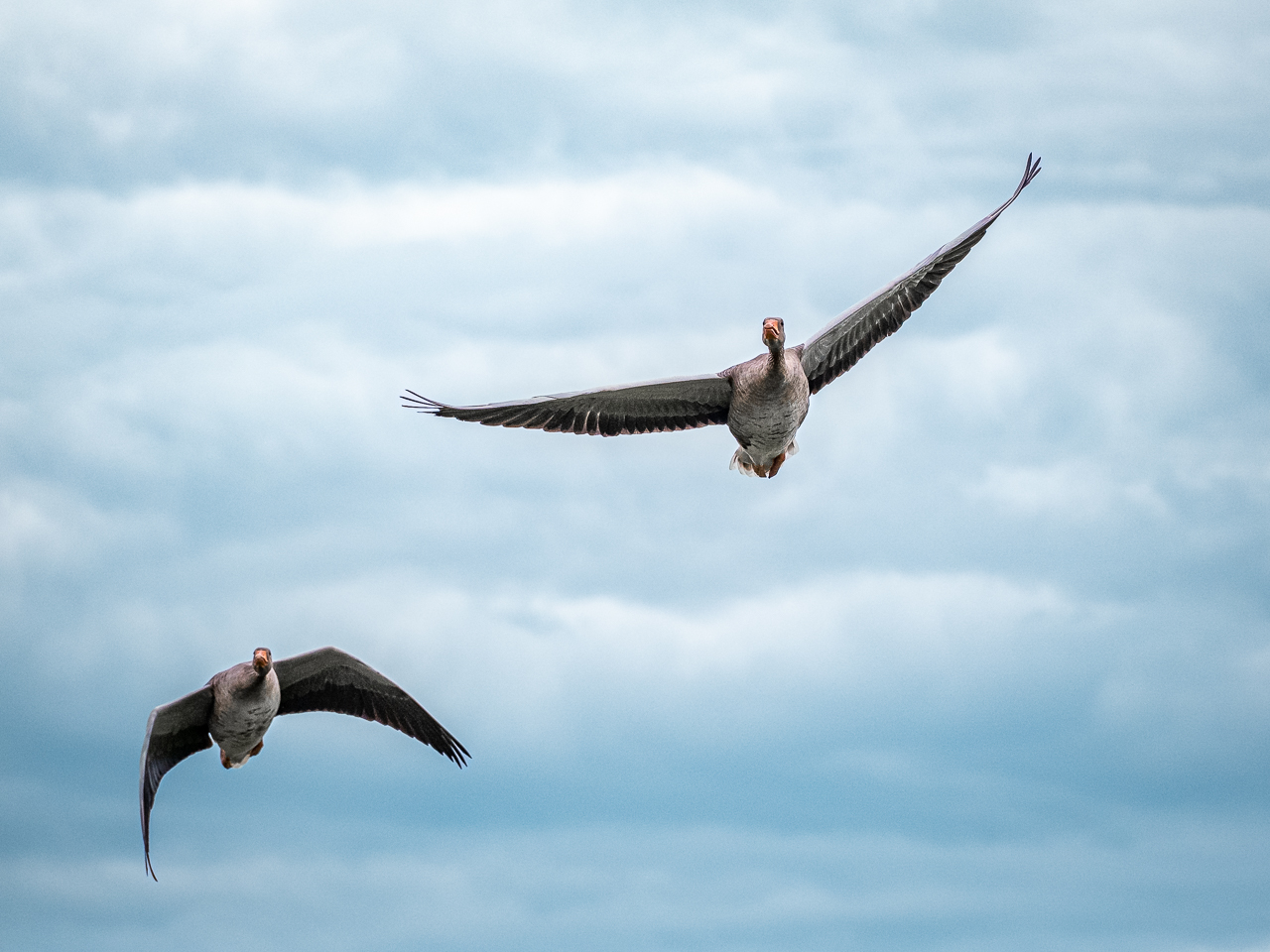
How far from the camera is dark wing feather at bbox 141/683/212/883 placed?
74.1 ft

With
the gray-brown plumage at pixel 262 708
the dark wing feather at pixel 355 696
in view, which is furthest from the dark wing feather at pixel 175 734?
the dark wing feather at pixel 355 696

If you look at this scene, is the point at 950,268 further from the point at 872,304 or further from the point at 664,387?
the point at 664,387

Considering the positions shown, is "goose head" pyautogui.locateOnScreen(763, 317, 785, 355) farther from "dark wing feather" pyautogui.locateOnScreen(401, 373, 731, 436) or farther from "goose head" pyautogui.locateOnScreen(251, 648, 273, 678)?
"goose head" pyautogui.locateOnScreen(251, 648, 273, 678)

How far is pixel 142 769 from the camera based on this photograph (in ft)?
72.3

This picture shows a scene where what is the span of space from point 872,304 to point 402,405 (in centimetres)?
730

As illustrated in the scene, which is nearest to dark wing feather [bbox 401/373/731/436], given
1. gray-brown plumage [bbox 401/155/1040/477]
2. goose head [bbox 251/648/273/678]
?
gray-brown plumage [bbox 401/155/1040/477]

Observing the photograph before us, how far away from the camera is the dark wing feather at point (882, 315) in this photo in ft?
75.2

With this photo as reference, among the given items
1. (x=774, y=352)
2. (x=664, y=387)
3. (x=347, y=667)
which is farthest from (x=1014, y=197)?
(x=347, y=667)

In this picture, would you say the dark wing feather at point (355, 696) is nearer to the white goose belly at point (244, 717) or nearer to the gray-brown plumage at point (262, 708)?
the gray-brown plumage at point (262, 708)

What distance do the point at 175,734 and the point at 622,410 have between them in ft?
28.4

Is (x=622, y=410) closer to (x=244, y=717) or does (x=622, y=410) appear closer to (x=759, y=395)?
(x=759, y=395)

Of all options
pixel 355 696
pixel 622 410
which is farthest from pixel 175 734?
pixel 622 410

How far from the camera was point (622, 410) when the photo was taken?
76.4 ft

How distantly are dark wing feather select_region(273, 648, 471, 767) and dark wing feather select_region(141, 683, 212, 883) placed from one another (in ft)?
4.38
